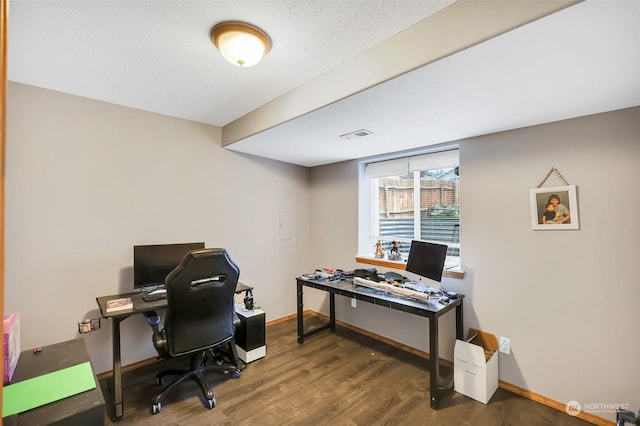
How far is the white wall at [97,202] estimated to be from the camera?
2062mm

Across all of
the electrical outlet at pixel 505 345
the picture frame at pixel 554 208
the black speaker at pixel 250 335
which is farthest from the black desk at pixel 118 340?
the picture frame at pixel 554 208

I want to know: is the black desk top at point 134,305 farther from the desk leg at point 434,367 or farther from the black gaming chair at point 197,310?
the desk leg at point 434,367

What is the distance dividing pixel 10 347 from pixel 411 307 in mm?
2389

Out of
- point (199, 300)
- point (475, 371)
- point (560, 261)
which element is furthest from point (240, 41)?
point (475, 371)

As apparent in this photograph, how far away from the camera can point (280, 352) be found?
9.35 feet

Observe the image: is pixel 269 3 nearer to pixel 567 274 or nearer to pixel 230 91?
pixel 230 91

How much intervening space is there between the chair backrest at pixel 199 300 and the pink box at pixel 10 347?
71 cm

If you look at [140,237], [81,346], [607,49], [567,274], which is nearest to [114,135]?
[140,237]

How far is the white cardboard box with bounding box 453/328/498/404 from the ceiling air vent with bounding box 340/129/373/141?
1860mm

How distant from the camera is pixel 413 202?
3162 millimetres

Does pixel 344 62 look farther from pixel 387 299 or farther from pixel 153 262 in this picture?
pixel 153 262

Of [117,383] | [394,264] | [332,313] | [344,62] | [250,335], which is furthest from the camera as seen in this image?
[332,313]

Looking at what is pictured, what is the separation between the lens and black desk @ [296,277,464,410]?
206 cm

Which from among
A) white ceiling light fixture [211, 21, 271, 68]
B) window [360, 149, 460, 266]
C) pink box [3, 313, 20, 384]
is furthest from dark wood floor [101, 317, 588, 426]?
white ceiling light fixture [211, 21, 271, 68]
